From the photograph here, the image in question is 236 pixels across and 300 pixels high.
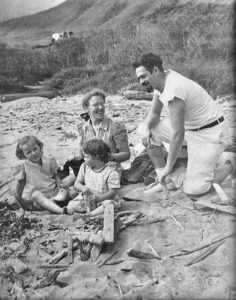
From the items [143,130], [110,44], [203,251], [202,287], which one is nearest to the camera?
[202,287]

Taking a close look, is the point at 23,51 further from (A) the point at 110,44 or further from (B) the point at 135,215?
(B) the point at 135,215

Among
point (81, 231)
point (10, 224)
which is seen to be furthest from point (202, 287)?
point (10, 224)

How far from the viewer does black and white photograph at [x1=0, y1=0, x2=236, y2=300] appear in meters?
2.63

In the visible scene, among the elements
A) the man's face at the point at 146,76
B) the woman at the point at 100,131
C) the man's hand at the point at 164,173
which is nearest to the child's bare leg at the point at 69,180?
the woman at the point at 100,131

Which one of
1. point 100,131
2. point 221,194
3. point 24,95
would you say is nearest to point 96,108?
Answer: point 100,131

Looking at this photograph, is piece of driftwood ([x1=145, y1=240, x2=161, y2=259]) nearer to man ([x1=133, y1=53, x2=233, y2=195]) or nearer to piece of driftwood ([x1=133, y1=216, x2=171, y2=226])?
piece of driftwood ([x1=133, y1=216, x2=171, y2=226])

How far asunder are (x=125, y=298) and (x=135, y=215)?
0.84 meters

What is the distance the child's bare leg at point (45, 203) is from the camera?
3562 millimetres

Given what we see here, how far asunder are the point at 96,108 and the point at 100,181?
699 mm

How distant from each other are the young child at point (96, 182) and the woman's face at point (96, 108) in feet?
1.31

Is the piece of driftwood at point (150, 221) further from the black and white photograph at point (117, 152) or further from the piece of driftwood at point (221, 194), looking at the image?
the piece of driftwood at point (221, 194)

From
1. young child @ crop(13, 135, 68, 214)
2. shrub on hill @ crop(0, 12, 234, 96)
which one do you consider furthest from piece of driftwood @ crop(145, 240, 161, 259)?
shrub on hill @ crop(0, 12, 234, 96)

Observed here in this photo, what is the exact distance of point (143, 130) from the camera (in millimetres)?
3938

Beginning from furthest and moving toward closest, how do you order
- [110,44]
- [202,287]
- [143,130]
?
1. [110,44]
2. [143,130]
3. [202,287]
